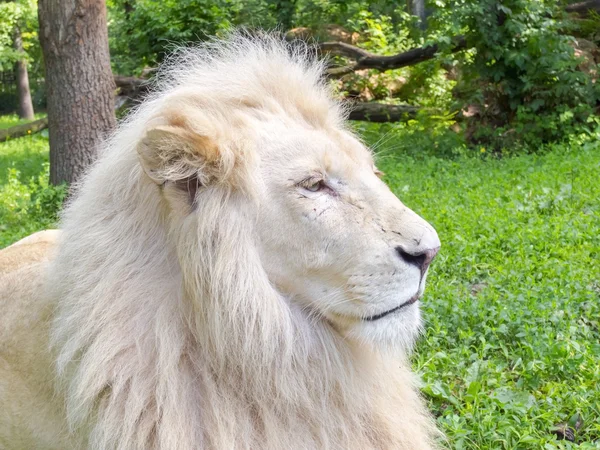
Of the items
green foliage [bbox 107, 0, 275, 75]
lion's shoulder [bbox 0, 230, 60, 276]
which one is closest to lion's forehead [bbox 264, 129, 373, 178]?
lion's shoulder [bbox 0, 230, 60, 276]

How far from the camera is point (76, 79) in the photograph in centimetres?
645

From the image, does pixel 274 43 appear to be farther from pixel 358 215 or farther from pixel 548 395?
pixel 548 395

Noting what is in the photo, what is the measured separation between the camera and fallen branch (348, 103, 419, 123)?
10.3 metres

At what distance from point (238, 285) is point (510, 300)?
6.69ft

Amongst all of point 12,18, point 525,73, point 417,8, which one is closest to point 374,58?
point 525,73

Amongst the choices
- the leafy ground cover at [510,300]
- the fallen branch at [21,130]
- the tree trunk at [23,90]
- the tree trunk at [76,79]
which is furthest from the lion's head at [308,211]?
the tree trunk at [23,90]

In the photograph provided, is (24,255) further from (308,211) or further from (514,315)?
(514,315)

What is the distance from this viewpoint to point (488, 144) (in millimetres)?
8867

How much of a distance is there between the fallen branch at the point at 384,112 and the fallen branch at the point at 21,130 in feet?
24.9

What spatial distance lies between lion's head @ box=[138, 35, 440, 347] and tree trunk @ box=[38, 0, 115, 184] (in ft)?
14.8

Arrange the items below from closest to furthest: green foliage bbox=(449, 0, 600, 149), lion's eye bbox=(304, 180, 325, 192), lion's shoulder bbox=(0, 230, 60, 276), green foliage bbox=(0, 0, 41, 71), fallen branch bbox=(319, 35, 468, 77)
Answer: lion's eye bbox=(304, 180, 325, 192) < lion's shoulder bbox=(0, 230, 60, 276) < green foliage bbox=(449, 0, 600, 149) < fallen branch bbox=(319, 35, 468, 77) < green foliage bbox=(0, 0, 41, 71)

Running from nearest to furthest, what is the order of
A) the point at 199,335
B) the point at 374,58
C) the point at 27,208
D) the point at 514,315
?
the point at 199,335 → the point at 514,315 → the point at 27,208 → the point at 374,58

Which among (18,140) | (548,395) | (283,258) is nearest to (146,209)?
(283,258)

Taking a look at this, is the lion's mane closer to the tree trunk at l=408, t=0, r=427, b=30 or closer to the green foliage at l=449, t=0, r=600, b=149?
the green foliage at l=449, t=0, r=600, b=149
